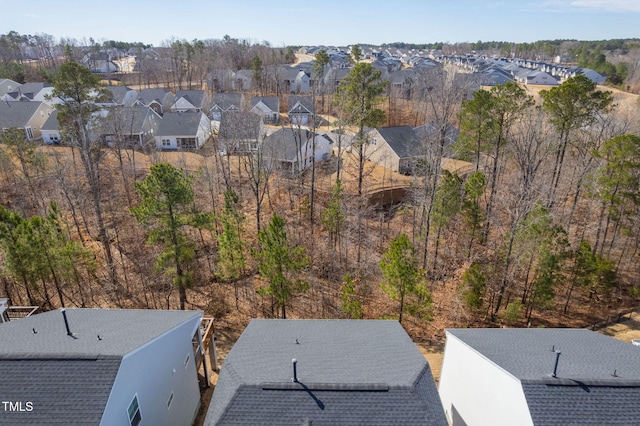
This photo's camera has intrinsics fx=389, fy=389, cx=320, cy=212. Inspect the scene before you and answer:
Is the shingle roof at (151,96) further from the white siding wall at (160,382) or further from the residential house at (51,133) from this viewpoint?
the white siding wall at (160,382)

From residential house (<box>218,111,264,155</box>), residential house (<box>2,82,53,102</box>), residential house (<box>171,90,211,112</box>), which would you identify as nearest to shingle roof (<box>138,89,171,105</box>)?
residential house (<box>171,90,211,112</box>)

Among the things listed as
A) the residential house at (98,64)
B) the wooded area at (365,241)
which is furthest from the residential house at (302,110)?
the residential house at (98,64)

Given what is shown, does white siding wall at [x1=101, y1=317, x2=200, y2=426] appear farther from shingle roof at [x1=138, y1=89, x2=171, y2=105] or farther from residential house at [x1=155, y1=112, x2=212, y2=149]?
shingle roof at [x1=138, y1=89, x2=171, y2=105]

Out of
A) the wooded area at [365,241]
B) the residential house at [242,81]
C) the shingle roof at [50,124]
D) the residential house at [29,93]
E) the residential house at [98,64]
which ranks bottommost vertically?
the wooded area at [365,241]

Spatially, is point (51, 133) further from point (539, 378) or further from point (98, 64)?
point (98, 64)

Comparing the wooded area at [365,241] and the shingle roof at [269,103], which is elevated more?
the shingle roof at [269,103]

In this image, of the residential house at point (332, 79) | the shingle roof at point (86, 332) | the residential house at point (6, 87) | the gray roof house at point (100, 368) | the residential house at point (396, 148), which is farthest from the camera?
the residential house at point (332, 79)

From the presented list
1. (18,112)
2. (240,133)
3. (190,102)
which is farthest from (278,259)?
(190,102)
